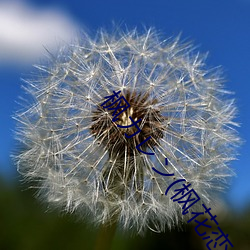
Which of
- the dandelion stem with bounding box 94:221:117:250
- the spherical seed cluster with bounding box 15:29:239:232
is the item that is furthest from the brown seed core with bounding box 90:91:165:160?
the dandelion stem with bounding box 94:221:117:250

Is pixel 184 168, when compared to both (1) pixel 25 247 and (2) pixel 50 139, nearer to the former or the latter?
(2) pixel 50 139

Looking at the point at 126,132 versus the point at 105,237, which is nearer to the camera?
the point at 105,237

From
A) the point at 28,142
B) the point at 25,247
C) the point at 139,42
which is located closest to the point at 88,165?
the point at 28,142

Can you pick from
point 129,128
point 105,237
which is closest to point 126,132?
point 129,128

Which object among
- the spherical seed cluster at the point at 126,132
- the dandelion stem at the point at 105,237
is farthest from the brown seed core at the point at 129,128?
the dandelion stem at the point at 105,237

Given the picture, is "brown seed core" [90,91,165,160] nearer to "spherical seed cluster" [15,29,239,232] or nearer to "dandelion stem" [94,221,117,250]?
"spherical seed cluster" [15,29,239,232]

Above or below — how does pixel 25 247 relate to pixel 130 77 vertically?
below

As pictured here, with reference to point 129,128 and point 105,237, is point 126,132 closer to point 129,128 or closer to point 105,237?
point 129,128
